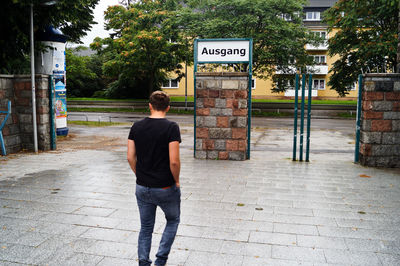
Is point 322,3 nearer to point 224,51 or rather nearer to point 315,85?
point 315,85

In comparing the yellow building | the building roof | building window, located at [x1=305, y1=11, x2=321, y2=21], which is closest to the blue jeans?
the yellow building

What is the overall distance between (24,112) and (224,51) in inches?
238

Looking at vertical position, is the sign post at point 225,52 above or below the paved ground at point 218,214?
above

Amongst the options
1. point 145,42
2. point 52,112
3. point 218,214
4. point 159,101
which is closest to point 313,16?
point 145,42

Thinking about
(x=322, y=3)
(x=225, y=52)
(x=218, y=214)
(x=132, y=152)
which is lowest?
(x=218, y=214)

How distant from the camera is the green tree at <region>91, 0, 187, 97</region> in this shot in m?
29.4

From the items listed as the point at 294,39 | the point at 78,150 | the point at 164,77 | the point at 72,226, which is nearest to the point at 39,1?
the point at 78,150

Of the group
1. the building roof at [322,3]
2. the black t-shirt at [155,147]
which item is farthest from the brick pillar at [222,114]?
the building roof at [322,3]

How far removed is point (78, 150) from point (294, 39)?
1984 centimetres

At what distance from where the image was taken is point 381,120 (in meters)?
9.03

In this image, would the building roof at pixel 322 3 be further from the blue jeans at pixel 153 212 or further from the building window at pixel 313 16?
the blue jeans at pixel 153 212

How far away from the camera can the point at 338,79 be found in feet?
89.6

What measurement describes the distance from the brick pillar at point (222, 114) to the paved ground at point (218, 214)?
0.58 meters

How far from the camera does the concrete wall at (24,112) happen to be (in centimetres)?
1068
